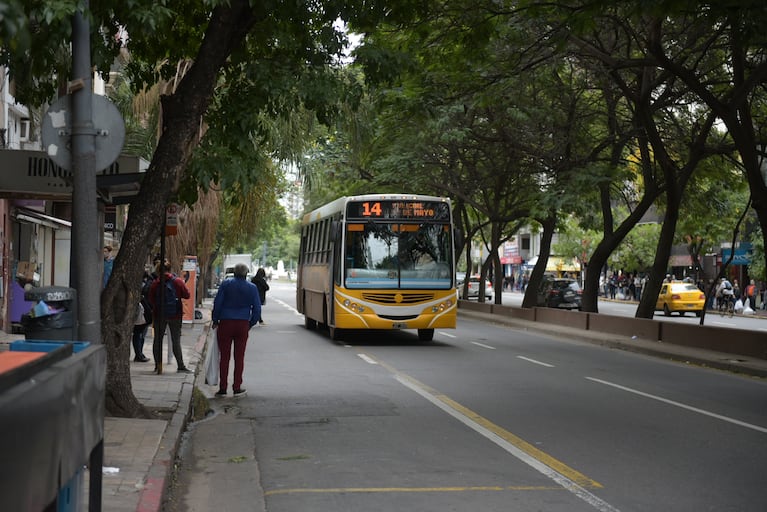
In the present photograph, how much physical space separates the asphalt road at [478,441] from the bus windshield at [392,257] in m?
4.47

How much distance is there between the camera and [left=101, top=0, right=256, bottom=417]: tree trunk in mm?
10297

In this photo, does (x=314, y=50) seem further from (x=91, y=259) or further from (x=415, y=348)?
(x=415, y=348)

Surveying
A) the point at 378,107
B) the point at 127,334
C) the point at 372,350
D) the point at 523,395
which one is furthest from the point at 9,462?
the point at 372,350

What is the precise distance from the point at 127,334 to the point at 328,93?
349 centimetres

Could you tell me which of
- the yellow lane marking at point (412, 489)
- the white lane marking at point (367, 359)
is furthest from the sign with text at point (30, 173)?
the white lane marking at point (367, 359)

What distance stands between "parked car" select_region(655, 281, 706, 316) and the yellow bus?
79.5 ft

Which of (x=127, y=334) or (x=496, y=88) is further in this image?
(x=496, y=88)

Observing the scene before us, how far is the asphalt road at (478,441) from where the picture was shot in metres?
7.25

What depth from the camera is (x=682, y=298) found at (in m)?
44.5

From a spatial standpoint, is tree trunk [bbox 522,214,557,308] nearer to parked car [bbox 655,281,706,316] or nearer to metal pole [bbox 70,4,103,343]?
parked car [bbox 655,281,706,316]

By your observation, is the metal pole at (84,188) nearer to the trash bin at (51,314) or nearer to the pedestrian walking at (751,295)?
the trash bin at (51,314)

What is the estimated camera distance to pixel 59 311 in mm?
6742

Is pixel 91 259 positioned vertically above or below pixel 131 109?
below

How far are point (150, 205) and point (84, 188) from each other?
2.69 metres
